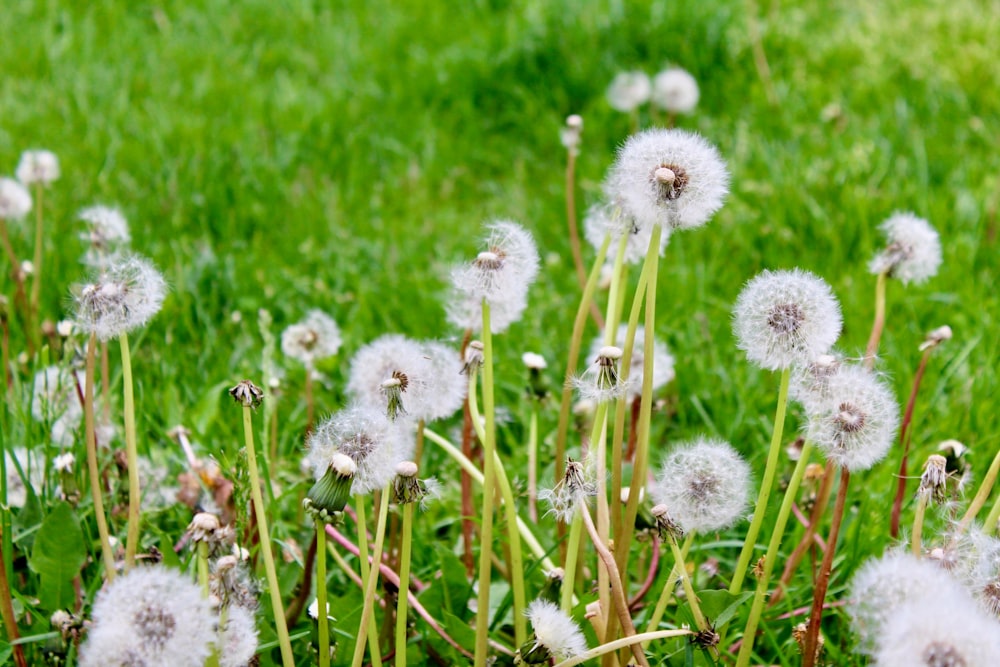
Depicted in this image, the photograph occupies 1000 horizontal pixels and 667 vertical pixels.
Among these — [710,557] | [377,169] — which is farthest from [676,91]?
[710,557]

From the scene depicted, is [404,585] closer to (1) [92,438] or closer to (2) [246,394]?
(2) [246,394]

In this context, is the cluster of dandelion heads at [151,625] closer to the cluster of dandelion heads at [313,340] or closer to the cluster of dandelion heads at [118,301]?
the cluster of dandelion heads at [118,301]

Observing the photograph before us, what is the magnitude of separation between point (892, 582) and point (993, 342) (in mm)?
1720

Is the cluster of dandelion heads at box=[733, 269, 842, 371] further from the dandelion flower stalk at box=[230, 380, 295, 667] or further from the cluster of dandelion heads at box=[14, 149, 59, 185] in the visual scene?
the cluster of dandelion heads at box=[14, 149, 59, 185]

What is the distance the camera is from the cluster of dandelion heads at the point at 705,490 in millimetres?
1460

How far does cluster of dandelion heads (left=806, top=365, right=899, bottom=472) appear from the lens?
1.38 m

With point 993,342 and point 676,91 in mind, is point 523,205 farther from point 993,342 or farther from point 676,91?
point 993,342

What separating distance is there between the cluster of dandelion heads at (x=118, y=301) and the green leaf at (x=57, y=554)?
391 mm

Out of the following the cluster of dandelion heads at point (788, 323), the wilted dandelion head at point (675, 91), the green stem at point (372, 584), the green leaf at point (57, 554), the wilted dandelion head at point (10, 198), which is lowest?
the green stem at point (372, 584)

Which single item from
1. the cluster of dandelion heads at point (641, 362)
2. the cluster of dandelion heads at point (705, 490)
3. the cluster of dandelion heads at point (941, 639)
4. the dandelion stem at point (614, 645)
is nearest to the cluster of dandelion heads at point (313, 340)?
the cluster of dandelion heads at point (641, 362)

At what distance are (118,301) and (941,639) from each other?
107 centimetres

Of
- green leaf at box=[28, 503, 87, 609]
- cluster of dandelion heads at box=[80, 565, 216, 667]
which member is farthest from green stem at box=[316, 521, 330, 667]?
green leaf at box=[28, 503, 87, 609]

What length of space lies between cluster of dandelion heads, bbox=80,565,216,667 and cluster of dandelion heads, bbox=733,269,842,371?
0.75m

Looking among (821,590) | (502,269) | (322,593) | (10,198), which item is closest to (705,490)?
(821,590)
